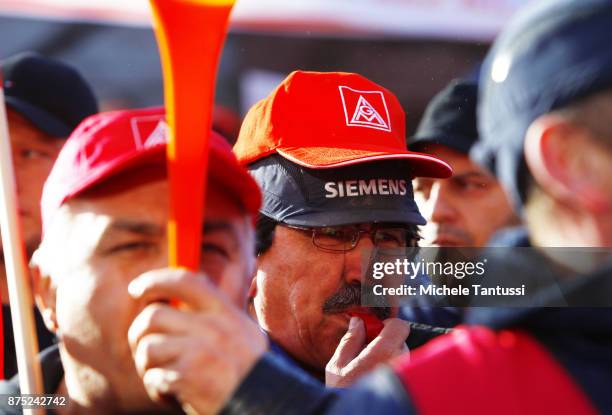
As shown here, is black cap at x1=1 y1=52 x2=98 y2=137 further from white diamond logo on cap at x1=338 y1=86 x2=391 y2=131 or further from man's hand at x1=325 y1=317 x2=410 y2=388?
man's hand at x1=325 y1=317 x2=410 y2=388

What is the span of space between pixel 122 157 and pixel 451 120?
107 cm

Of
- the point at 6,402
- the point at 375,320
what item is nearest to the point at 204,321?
the point at 6,402

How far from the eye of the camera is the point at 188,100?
1.19m

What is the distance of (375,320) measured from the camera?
200 cm

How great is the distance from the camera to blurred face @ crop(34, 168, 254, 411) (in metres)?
1.37

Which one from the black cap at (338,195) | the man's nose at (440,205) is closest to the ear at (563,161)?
the black cap at (338,195)

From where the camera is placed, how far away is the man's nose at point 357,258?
6.75ft

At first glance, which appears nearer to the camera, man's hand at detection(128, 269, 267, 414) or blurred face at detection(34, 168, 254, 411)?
man's hand at detection(128, 269, 267, 414)

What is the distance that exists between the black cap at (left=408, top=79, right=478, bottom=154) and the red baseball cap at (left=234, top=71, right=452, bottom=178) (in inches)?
5.7

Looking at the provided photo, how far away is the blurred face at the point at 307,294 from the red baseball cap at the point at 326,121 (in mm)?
176

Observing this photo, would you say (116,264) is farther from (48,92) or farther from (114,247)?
(48,92)

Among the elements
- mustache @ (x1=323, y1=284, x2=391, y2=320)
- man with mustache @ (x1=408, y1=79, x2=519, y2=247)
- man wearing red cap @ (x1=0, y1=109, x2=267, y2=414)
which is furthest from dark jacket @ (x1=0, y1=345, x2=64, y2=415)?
man with mustache @ (x1=408, y1=79, x2=519, y2=247)

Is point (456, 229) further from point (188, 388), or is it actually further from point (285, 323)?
point (188, 388)

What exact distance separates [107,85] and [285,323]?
0.60 meters
